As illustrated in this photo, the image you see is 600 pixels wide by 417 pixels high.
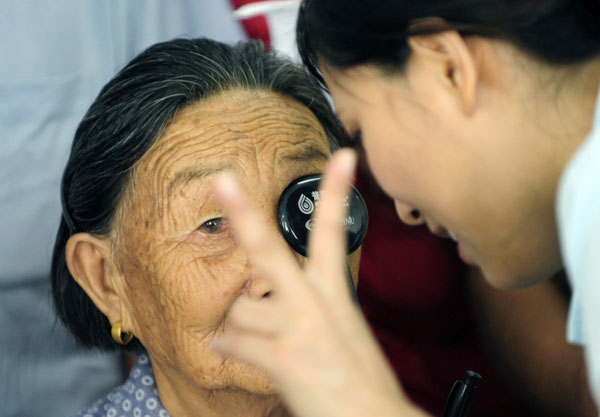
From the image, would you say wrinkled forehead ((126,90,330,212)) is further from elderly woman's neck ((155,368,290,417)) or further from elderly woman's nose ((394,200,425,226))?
elderly woman's neck ((155,368,290,417))

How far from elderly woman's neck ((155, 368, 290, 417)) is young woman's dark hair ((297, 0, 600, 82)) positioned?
Answer: 77 cm

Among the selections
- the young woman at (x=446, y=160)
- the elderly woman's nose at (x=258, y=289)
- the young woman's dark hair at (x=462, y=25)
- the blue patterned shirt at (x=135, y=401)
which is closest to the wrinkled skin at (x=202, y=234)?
the elderly woman's nose at (x=258, y=289)

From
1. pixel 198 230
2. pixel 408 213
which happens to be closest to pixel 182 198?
pixel 198 230

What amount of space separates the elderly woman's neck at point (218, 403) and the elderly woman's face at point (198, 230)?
0.26 feet

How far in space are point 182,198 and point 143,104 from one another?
215 millimetres

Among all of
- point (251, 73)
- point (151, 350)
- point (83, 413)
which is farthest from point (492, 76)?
point (83, 413)

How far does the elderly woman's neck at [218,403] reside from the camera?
163 centimetres

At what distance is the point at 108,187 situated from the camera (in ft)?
5.34

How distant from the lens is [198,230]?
1.57 metres

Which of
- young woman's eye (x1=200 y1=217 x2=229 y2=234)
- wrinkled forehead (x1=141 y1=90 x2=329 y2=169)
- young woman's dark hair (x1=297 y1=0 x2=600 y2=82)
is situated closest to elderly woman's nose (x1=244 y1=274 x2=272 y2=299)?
young woman's eye (x1=200 y1=217 x2=229 y2=234)

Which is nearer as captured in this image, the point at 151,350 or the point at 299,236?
the point at 299,236

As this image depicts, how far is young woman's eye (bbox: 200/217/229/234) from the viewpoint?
1.58 metres

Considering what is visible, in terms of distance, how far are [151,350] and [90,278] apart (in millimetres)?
210

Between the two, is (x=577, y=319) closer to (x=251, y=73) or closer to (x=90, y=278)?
(x=251, y=73)
